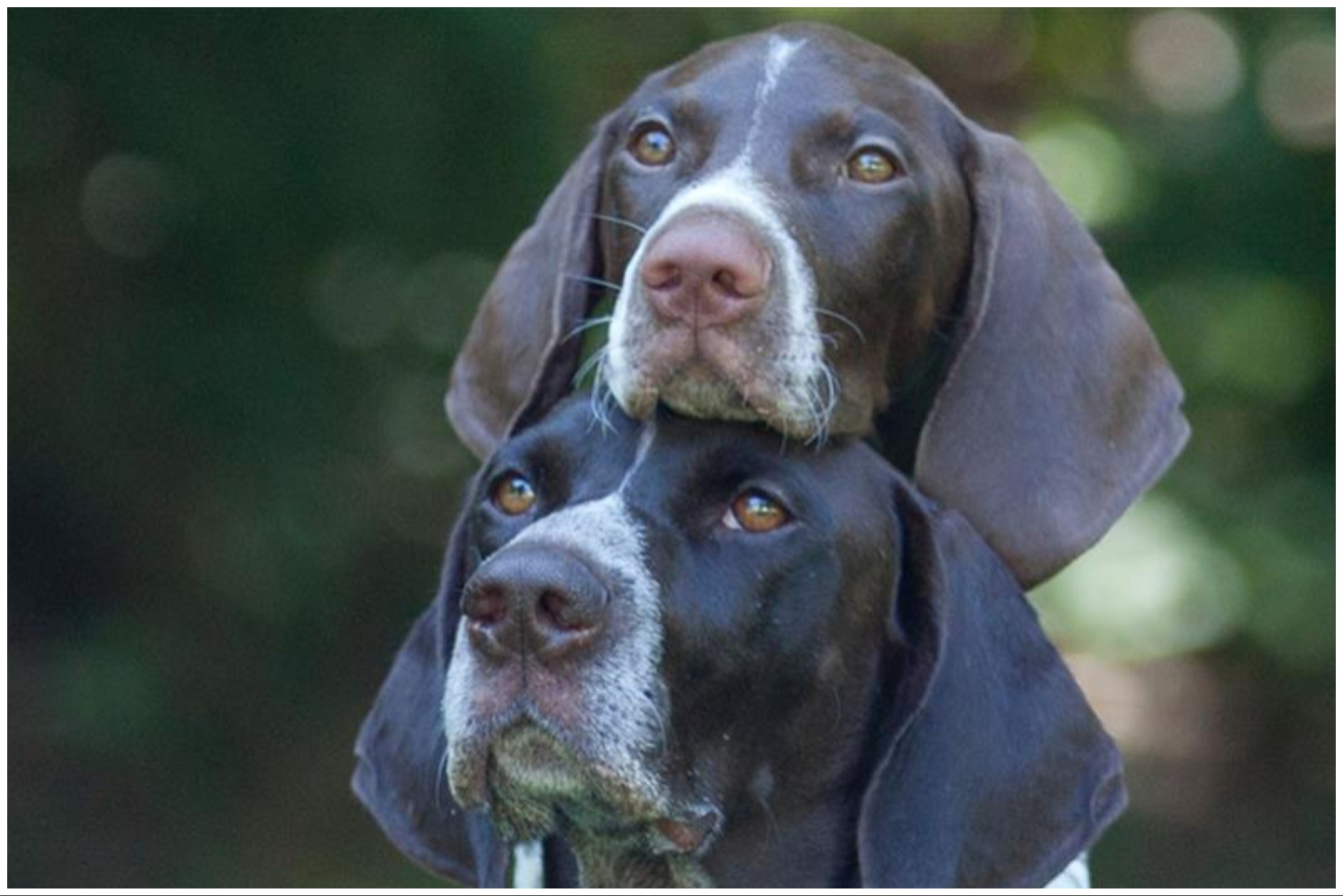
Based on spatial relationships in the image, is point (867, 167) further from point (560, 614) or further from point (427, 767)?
point (427, 767)

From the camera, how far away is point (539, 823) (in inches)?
167

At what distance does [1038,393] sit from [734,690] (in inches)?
42.5

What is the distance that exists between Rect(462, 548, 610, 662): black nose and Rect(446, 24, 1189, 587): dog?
574 millimetres

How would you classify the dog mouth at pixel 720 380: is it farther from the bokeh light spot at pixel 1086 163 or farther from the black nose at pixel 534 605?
the bokeh light spot at pixel 1086 163

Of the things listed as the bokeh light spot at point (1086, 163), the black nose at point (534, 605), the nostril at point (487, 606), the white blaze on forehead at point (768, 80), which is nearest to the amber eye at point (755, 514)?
the black nose at point (534, 605)

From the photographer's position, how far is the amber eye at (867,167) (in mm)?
4922

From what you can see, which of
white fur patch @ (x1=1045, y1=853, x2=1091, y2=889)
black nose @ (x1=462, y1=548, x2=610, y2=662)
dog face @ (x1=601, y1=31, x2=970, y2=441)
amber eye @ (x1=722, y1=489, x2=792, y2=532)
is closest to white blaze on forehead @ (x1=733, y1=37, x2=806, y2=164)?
dog face @ (x1=601, y1=31, x2=970, y2=441)

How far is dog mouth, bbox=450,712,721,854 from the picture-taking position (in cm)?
411

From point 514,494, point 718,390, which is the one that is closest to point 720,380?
point 718,390

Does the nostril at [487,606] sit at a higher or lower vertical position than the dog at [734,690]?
higher

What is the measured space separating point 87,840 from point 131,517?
1370 mm

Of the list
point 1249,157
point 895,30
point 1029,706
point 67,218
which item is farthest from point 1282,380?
point 1029,706

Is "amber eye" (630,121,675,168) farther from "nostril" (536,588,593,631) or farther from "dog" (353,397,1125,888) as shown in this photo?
"nostril" (536,588,593,631)

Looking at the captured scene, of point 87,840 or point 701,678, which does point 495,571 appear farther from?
point 87,840
